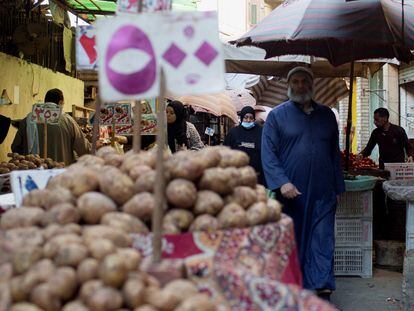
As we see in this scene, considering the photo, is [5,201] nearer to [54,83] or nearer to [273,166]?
[273,166]

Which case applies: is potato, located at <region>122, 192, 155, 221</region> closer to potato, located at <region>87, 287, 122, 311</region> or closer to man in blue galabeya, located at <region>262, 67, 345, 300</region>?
potato, located at <region>87, 287, 122, 311</region>

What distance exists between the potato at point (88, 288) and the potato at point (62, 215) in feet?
1.52

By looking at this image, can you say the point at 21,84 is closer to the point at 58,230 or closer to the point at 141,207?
the point at 141,207

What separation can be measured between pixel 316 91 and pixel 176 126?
157 inches

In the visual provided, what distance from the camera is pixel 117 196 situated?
2719 mm

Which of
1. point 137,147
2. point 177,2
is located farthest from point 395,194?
point 177,2

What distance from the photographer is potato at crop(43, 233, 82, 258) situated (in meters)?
2.22

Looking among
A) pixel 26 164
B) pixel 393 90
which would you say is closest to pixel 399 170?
pixel 26 164

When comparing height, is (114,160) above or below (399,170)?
above

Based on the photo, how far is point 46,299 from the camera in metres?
2.03

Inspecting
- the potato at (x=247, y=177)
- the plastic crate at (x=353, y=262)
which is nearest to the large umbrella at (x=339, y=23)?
the plastic crate at (x=353, y=262)

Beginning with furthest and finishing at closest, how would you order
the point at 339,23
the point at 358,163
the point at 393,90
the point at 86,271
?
the point at 393,90
the point at 358,163
the point at 339,23
the point at 86,271

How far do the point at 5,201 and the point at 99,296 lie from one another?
6.79ft

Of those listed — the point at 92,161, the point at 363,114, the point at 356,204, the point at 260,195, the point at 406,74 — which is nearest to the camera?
the point at 260,195
